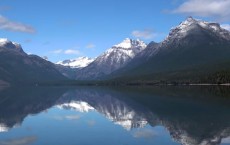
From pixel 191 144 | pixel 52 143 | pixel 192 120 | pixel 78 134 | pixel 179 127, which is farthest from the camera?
pixel 192 120

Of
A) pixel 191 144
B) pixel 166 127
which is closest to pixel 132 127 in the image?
pixel 166 127

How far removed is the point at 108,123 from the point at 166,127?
1336cm

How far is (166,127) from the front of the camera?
2422 inches

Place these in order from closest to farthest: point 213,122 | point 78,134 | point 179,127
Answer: point 78,134 < point 179,127 < point 213,122

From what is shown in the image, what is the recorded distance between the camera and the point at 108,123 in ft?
232

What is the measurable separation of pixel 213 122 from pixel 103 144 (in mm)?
25510

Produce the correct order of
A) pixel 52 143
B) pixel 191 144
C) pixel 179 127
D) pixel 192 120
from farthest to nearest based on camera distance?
pixel 192 120
pixel 179 127
pixel 52 143
pixel 191 144

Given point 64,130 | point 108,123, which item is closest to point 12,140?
point 64,130

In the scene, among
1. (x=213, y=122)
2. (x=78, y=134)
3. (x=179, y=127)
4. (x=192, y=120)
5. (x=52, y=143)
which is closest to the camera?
(x=52, y=143)

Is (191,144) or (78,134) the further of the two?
(78,134)

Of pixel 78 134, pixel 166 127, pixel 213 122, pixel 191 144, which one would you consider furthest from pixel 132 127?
pixel 191 144

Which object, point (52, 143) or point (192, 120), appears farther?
point (192, 120)

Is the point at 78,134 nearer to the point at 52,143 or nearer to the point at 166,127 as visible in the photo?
the point at 52,143

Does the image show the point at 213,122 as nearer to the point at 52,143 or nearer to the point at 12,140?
the point at 52,143
